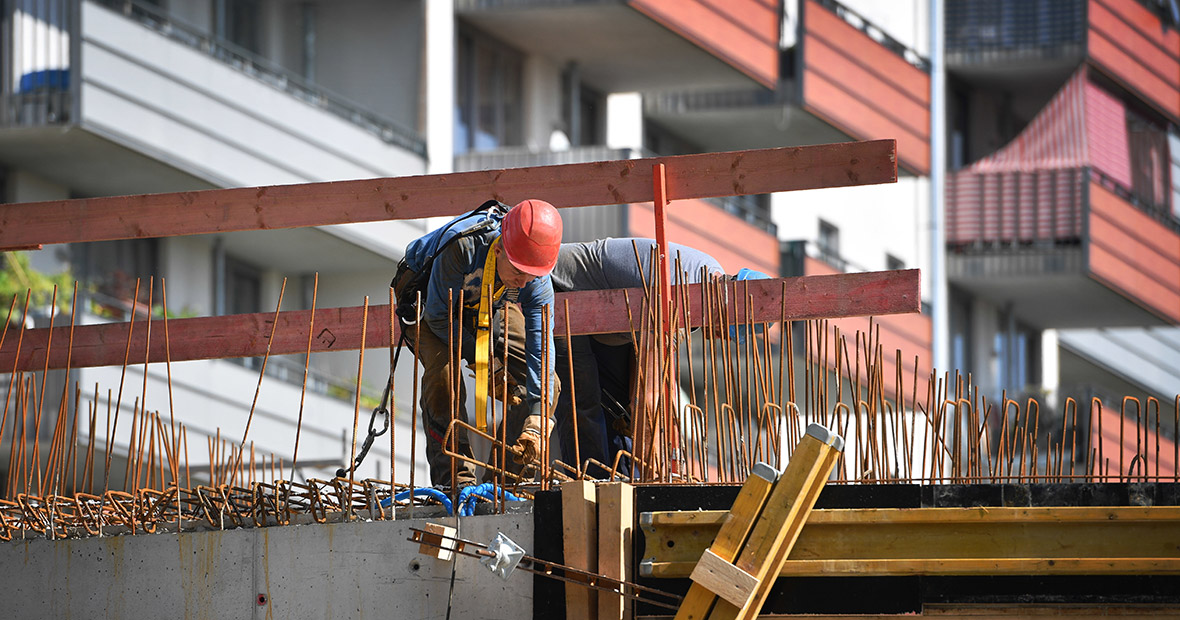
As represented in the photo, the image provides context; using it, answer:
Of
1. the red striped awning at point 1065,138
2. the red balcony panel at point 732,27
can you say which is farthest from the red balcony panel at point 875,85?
the red striped awning at point 1065,138

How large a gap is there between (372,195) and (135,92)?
381 inches

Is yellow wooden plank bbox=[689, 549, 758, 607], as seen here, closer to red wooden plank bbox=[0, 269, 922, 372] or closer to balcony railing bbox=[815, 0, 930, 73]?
red wooden plank bbox=[0, 269, 922, 372]

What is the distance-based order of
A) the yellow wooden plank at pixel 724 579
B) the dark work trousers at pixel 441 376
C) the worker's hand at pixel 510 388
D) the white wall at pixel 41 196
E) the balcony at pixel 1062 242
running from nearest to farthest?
the yellow wooden plank at pixel 724 579 < the worker's hand at pixel 510 388 < the dark work trousers at pixel 441 376 < the white wall at pixel 41 196 < the balcony at pixel 1062 242

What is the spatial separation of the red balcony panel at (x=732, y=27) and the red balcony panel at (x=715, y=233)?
2216 mm

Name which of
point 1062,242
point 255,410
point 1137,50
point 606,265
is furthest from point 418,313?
point 1137,50

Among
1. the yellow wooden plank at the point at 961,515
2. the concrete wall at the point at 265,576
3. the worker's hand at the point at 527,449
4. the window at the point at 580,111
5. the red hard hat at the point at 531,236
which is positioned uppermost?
the window at the point at 580,111

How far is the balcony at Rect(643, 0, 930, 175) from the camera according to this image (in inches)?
1069

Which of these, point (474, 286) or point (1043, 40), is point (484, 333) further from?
point (1043, 40)

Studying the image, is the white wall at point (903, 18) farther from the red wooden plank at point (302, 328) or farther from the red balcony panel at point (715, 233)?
the red wooden plank at point (302, 328)

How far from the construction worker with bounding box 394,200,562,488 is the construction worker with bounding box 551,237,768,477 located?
1.01 metres

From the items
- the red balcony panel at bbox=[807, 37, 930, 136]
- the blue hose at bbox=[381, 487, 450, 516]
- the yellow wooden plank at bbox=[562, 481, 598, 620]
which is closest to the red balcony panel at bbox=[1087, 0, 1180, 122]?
the red balcony panel at bbox=[807, 37, 930, 136]

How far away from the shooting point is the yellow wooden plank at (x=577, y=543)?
6973mm

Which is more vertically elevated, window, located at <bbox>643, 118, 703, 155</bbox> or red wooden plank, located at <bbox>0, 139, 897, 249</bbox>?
window, located at <bbox>643, 118, 703, 155</bbox>

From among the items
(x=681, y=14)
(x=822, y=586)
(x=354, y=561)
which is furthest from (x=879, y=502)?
(x=681, y=14)
